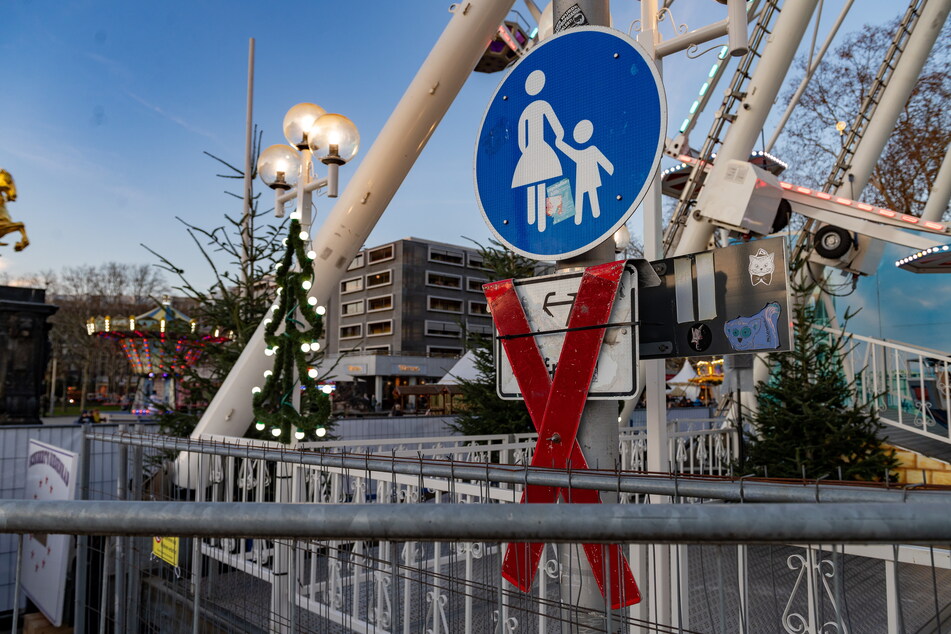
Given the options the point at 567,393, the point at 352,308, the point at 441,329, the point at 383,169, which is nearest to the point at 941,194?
the point at 383,169

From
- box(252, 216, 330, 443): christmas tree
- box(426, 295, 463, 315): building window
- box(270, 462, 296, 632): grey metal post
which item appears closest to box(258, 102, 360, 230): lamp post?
box(252, 216, 330, 443): christmas tree

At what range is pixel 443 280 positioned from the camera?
79.4 metres

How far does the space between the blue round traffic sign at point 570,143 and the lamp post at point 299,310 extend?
3663 mm

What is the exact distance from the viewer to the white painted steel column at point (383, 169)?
553 cm

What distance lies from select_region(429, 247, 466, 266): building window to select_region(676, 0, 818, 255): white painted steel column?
2724 inches

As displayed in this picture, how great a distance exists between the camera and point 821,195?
10258 mm

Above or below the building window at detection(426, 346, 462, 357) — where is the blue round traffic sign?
below

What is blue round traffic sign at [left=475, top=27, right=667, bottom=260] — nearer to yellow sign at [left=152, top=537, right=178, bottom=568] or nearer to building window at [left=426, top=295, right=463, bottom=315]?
yellow sign at [left=152, top=537, right=178, bottom=568]

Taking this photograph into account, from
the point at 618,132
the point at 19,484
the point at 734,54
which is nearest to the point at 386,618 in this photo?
the point at 618,132

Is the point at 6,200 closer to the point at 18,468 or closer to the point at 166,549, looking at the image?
the point at 18,468

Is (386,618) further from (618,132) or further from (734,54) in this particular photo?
(734,54)

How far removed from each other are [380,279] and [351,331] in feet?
31.4

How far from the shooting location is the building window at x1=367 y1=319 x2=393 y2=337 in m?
77.1

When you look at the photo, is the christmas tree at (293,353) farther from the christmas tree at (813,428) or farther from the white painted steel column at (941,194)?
the white painted steel column at (941,194)
